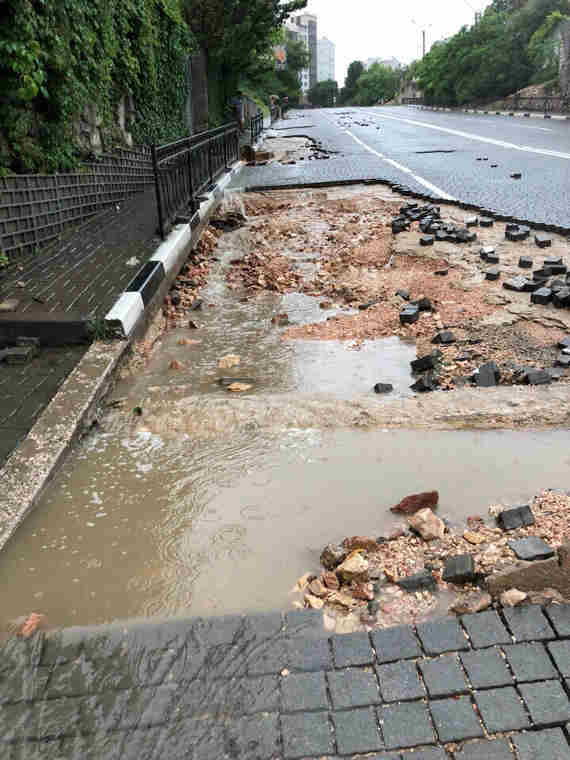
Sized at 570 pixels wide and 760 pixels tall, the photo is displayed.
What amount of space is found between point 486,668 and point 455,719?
0.22 metres

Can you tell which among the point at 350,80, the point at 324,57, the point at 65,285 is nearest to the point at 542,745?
the point at 65,285

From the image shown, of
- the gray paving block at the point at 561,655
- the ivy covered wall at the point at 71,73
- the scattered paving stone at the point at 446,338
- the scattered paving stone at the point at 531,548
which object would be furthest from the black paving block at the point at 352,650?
the ivy covered wall at the point at 71,73

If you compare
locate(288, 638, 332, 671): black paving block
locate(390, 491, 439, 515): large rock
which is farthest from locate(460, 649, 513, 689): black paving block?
locate(390, 491, 439, 515): large rock

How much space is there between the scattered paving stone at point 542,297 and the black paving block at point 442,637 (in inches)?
152

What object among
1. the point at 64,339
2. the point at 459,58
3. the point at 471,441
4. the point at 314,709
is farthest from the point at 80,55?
the point at 459,58

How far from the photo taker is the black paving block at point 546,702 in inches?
69.9

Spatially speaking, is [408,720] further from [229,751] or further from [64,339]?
[64,339]

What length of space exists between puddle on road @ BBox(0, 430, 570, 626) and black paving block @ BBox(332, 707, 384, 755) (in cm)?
55

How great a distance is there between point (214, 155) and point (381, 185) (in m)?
3.48

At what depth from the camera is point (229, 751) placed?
1.75 metres

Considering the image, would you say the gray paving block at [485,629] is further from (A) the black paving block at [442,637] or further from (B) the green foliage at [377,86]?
(B) the green foliage at [377,86]

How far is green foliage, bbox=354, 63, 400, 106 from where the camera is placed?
102625 millimetres

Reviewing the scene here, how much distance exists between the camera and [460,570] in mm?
2301

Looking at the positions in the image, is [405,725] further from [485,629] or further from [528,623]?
[528,623]
